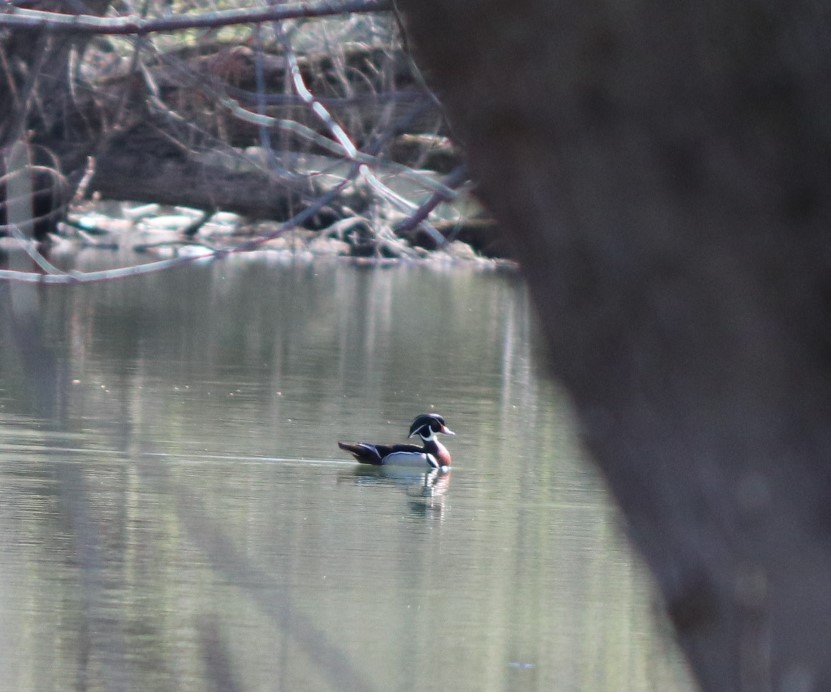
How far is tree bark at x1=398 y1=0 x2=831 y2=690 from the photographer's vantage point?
1639mm

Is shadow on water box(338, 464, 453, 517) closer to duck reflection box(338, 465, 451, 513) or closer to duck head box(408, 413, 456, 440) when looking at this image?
duck reflection box(338, 465, 451, 513)

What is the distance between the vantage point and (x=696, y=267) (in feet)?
5.48

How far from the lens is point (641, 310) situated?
1700 millimetres

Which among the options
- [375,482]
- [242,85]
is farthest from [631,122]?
[242,85]

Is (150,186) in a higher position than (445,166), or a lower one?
higher

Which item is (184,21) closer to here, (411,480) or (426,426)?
(411,480)

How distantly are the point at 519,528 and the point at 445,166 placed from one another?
313 cm

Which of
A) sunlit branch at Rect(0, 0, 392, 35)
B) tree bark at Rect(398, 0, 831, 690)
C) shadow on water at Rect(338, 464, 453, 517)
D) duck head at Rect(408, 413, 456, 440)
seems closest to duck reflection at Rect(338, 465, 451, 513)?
shadow on water at Rect(338, 464, 453, 517)

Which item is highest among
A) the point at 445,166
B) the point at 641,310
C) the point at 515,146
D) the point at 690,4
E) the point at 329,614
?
the point at 445,166

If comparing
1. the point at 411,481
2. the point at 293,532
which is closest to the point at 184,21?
the point at 293,532

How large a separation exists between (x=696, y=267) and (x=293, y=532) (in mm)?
7904

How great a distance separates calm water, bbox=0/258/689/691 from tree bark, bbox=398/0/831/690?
18cm

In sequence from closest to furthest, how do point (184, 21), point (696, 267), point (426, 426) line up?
point (696, 267), point (184, 21), point (426, 426)

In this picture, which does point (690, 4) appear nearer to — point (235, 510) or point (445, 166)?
point (445, 166)
